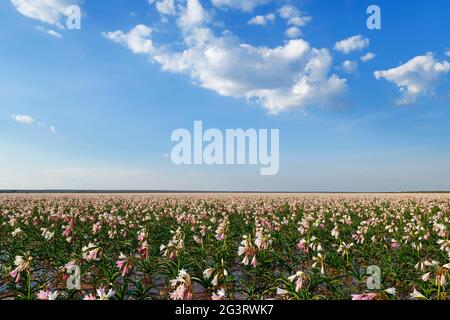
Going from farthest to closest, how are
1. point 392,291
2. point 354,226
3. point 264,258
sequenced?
1. point 354,226
2. point 264,258
3. point 392,291

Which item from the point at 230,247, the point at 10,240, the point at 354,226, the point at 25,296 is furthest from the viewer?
the point at 354,226

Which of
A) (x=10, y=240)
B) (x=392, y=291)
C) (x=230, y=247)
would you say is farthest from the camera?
(x=10, y=240)

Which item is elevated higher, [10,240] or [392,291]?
[392,291]
